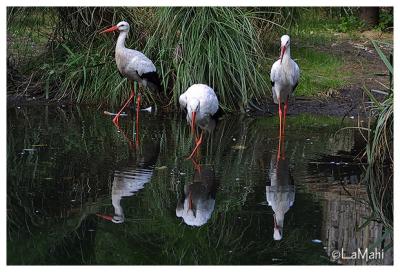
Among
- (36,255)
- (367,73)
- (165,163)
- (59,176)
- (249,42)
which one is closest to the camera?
(36,255)

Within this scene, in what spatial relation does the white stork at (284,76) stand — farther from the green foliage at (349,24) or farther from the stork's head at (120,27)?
the green foliage at (349,24)

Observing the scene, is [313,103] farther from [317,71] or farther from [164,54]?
[164,54]

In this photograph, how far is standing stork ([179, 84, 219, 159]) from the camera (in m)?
8.66

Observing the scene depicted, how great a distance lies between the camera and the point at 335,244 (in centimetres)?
610

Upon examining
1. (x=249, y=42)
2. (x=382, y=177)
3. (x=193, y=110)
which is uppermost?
(x=249, y=42)

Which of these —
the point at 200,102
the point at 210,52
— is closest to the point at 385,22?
the point at 210,52

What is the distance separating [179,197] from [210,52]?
410cm

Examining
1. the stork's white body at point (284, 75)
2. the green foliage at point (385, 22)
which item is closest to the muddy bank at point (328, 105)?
the stork's white body at point (284, 75)

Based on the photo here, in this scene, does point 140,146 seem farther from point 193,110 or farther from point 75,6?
point 75,6

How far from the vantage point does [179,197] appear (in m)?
7.21

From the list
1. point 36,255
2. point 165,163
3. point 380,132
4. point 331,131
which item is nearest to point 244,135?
point 331,131

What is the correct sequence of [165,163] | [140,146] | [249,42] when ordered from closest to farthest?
[165,163] < [140,146] < [249,42]

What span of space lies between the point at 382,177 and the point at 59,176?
118 inches

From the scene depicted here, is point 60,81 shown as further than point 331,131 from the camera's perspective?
Yes
